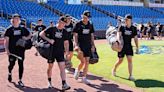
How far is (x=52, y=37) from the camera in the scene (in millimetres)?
9500

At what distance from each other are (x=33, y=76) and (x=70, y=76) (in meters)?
1.14

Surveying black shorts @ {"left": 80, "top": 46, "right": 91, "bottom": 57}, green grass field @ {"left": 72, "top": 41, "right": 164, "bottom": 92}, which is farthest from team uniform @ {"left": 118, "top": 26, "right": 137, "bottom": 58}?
black shorts @ {"left": 80, "top": 46, "right": 91, "bottom": 57}

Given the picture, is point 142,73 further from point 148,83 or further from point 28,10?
point 28,10

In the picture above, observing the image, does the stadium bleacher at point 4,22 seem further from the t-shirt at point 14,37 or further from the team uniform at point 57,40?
the team uniform at point 57,40

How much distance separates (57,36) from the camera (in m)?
9.45

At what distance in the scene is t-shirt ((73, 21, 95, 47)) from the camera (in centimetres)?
1090

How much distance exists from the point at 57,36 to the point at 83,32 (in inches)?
63.9

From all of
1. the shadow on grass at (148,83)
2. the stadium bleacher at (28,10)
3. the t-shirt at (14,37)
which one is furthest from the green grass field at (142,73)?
the stadium bleacher at (28,10)

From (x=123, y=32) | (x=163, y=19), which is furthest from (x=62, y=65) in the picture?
(x=163, y=19)

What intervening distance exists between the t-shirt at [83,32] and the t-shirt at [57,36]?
1.40m

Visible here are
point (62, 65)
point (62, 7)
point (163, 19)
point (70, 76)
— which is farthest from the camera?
point (163, 19)

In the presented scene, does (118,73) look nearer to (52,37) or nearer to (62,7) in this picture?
(52,37)

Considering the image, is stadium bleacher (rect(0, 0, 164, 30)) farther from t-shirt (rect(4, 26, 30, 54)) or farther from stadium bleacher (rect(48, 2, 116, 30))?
t-shirt (rect(4, 26, 30, 54))

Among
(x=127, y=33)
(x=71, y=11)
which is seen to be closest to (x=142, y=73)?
(x=127, y=33)
